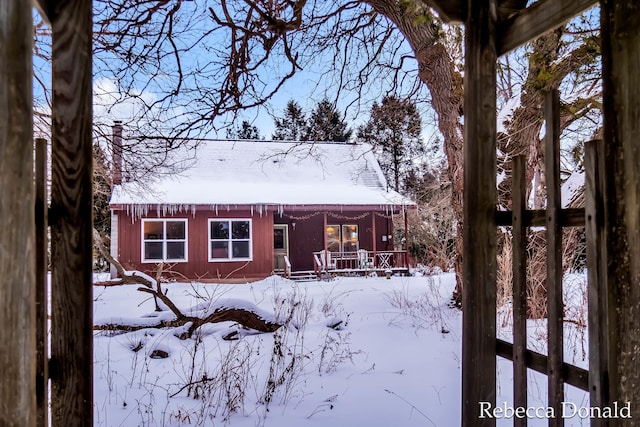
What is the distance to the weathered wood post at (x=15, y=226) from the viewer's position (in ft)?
4.20

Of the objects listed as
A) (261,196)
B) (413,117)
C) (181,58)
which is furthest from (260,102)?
(261,196)

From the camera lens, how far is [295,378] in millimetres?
4262

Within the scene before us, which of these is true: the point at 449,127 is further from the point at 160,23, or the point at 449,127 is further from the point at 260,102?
the point at 160,23

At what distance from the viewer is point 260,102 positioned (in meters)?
4.93

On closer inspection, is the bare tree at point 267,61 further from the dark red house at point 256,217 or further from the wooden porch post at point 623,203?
the dark red house at point 256,217

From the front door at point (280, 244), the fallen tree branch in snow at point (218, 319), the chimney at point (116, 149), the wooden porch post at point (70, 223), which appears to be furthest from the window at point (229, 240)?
the wooden porch post at point (70, 223)

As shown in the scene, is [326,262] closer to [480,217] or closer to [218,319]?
[218,319]

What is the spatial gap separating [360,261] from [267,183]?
4.80 metres

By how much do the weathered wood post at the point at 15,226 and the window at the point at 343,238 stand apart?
17.9 m

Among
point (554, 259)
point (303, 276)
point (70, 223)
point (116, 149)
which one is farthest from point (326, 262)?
point (70, 223)

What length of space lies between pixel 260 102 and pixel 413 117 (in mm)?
5369

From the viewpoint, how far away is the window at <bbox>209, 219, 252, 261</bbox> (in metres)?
16.6

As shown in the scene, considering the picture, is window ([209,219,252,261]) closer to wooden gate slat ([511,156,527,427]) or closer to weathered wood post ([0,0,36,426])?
wooden gate slat ([511,156,527,427])

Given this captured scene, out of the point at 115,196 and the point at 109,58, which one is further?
the point at 115,196
